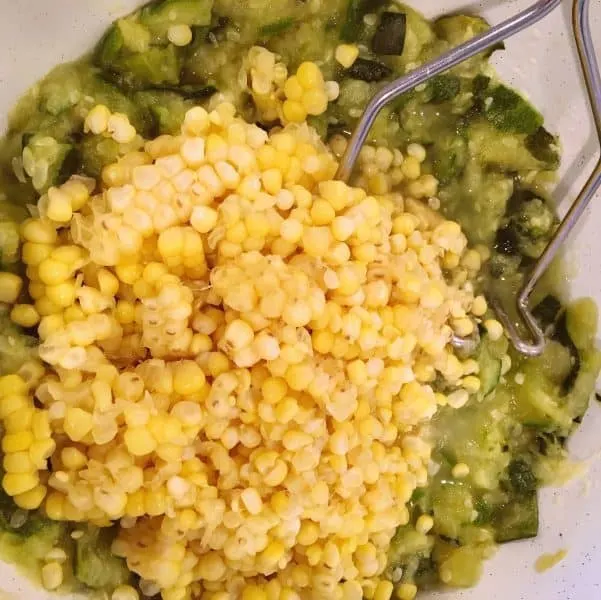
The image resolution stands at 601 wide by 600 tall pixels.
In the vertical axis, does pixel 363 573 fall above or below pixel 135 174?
below

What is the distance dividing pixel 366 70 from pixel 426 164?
25cm

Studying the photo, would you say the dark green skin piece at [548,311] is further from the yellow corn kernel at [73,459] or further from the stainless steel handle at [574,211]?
the yellow corn kernel at [73,459]

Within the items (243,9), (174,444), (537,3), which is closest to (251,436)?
(174,444)

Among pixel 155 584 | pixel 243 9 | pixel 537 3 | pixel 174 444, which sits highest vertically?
pixel 537 3

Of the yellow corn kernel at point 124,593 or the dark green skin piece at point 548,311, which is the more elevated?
the dark green skin piece at point 548,311

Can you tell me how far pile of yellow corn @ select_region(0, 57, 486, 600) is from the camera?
4.16 ft

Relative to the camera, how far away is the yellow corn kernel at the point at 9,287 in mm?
1288

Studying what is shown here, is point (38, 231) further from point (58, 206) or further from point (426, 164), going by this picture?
point (426, 164)

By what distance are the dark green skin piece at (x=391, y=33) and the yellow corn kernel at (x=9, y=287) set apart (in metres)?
0.85

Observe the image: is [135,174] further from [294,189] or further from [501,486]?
[501,486]

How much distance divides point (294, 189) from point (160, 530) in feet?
2.11

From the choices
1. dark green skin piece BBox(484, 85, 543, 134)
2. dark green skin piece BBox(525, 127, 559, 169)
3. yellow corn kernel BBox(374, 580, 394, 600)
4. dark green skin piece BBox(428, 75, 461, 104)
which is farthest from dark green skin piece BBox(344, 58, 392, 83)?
yellow corn kernel BBox(374, 580, 394, 600)

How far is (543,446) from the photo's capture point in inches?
72.4

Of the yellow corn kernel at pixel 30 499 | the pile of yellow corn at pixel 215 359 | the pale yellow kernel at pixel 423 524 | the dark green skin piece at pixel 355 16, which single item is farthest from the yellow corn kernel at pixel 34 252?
the pale yellow kernel at pixel 423 524
